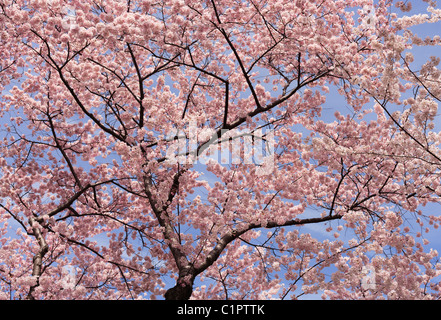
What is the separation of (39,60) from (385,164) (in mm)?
9497

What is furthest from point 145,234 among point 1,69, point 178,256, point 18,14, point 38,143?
point 1,69

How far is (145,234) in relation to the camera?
9305 millimetres

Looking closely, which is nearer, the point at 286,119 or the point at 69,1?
the point at 69,1

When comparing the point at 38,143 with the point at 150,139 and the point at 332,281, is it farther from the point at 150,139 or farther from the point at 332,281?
the point at 332,281

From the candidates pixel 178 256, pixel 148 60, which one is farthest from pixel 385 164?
pixel 148 60

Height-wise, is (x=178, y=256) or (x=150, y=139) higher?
(x=150, y=139)

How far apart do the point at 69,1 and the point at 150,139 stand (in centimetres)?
368

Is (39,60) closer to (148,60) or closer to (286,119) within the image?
(148,60)
